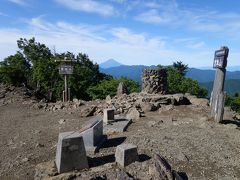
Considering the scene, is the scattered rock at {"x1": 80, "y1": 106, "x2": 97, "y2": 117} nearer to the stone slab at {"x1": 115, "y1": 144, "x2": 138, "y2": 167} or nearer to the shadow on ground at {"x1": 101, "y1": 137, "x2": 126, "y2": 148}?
the shadow on ground at {"x1": 101, "y1": 137, "x2": 126, "y2": 148}

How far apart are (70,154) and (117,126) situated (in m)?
3.85

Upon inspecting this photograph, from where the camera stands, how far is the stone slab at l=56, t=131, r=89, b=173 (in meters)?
6.64

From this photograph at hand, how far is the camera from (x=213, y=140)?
9172 millimetres

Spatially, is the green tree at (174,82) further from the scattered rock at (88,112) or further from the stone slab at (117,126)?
the stone slab at (117,126)

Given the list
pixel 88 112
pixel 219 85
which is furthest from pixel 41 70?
pixel 219 85

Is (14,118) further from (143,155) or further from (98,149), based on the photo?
(143,155)

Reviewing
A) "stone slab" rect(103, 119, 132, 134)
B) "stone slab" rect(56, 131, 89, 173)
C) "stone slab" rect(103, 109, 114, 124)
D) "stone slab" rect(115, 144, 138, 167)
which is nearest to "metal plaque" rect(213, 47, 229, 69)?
"stone slab" rect(103, 119, 132, 134)

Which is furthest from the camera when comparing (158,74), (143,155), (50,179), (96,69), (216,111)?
(96,69)

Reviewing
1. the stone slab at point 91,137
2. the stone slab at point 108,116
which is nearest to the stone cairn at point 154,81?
the stone slab at point 108,116

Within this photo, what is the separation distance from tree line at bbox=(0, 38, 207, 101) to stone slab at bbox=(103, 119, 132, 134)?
2141 cm

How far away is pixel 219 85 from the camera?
11469mm

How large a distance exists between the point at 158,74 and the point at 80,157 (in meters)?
11.0

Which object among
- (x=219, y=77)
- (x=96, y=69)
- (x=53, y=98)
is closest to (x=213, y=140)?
(x=219, y=77)

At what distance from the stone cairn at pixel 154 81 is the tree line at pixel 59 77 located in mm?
15397
